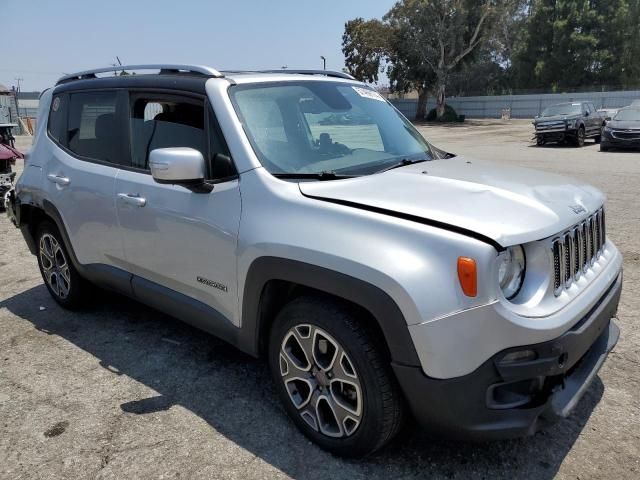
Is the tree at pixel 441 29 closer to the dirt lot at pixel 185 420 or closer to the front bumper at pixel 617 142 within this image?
the front bumper at pixel 617 142

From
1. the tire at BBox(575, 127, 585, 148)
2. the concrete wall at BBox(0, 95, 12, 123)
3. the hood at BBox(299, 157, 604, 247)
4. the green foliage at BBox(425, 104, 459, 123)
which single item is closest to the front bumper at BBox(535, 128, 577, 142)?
the tire at BBox(575, 127, 585, 148)

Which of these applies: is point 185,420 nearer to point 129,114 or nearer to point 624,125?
point 129,114

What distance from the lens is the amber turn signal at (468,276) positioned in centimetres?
209

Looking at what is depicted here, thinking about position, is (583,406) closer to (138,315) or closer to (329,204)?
(329,204)

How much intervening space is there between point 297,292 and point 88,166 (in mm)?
2154

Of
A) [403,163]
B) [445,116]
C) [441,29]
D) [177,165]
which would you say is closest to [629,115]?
[403,163]

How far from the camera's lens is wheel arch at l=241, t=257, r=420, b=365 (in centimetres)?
222

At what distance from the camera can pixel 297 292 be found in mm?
2764

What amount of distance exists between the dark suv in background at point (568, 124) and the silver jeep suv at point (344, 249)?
18719 millimetres

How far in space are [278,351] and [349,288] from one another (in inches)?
27.5

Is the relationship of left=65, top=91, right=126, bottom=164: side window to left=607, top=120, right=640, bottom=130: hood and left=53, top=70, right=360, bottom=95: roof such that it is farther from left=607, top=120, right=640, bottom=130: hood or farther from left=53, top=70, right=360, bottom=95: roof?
left=607, top=120, right=640, bottom=130: hood

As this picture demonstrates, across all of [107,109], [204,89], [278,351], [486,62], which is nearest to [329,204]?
[278,351]

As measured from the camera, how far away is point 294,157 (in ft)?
9.86

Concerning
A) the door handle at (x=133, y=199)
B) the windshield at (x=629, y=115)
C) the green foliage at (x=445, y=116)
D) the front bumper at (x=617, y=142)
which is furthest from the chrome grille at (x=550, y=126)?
the green foliage at (x=445, y=116)
